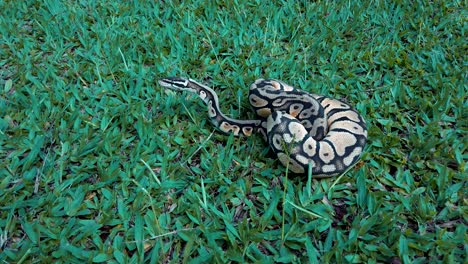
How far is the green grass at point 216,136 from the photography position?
8.15 ft

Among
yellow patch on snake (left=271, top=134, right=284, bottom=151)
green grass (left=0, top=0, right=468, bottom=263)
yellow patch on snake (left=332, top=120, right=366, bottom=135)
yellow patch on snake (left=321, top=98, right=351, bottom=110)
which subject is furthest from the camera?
yellow patch on snake (left=321, top=98, right=351, bottom=110)

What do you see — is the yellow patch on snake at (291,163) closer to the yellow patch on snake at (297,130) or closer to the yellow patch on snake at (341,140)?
the yellow patch on snake at (297,130)

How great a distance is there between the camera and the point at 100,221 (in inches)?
101

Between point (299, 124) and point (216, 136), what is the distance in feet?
2.48

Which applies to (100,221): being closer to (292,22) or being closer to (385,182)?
(385,182)

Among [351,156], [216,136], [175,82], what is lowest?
[216,136]

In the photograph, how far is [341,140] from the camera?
10.0ft

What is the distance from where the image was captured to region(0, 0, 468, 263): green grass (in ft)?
8.15

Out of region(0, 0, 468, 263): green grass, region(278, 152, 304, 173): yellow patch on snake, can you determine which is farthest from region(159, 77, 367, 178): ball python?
region(0, 0, 468, 263): green grass

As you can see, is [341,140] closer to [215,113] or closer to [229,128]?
[229,128]

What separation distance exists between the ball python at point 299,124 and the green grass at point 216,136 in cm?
13

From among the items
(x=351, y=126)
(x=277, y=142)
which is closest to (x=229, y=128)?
(x=277, y=142)

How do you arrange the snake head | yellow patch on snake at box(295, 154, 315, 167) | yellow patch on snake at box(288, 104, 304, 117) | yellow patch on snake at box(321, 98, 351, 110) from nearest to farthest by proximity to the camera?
1. yellow patch on snake at box(295, 154, 315, 167)
2. yellow patch on snake at box(288, 104, 304, 117)
3. yellow patch on snake at box(321, 98, 351, 110)
4. the snake head

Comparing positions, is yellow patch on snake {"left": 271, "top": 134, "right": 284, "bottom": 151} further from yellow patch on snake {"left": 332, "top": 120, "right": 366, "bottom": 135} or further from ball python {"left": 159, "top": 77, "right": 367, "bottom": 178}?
yellow patch on snake {"left": 332, "top": 120, "right": 366, "bottom": 135}
